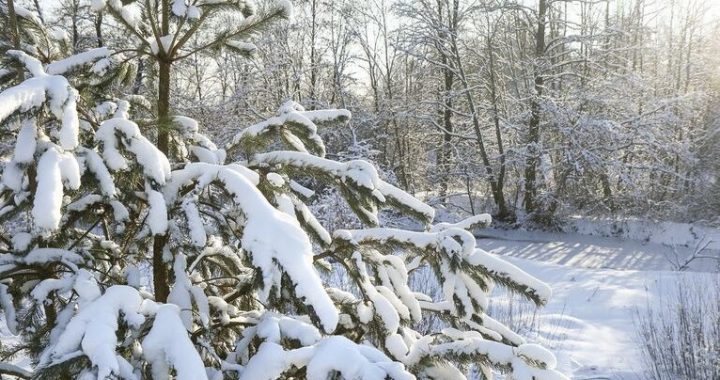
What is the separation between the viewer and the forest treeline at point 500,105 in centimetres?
1329

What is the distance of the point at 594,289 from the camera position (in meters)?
7.59

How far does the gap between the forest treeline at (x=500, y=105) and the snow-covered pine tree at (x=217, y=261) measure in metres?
10.4

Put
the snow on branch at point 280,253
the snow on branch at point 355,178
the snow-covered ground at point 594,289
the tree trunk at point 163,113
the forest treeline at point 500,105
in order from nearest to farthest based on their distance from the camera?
the snow on branch at point 280,253, the snow on branch at point 355,178, the tree trunk at point 163,113, the snow-covered ground at point 594,289, the forest treeline at point 500,105

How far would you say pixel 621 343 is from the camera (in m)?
5.39

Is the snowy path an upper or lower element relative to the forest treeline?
lower

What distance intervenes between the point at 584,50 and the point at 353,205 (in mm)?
15765

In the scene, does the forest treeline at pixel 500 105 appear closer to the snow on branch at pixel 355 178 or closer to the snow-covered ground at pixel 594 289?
the snow-covered ground at pixel 594 289

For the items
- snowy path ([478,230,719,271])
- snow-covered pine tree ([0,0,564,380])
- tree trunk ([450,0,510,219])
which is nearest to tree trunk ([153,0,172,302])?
snow-covered pine tree ([0,0,564,380])

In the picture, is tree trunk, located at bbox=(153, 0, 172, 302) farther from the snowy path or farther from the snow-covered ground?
the snowy path

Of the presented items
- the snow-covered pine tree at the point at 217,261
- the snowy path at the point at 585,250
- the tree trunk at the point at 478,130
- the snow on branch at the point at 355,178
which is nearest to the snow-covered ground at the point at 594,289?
the snowy path at the point at 585,250

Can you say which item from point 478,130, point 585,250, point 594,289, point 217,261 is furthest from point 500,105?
point 217,261

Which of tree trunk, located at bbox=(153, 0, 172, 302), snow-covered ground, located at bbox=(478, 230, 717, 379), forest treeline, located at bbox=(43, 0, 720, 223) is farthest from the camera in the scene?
forest treeline, located at bbox=(43, 0, 720, 223)

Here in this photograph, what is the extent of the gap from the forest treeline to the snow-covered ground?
5.00 feet

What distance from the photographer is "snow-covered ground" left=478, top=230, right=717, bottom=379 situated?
4965 mm
